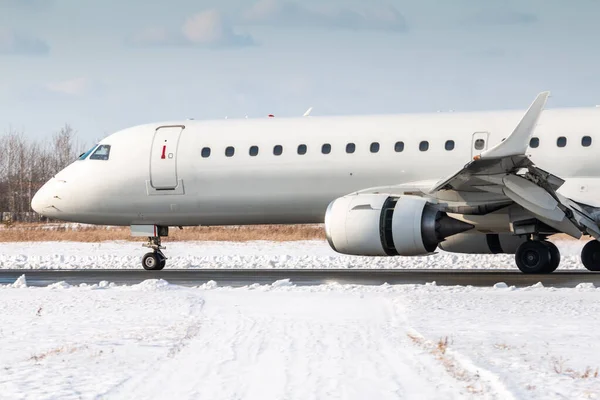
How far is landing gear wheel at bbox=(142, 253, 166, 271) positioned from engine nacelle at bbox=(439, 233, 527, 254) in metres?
6.46

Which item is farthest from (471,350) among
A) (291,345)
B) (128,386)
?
(128,386)

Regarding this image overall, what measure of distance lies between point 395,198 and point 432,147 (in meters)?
1.79

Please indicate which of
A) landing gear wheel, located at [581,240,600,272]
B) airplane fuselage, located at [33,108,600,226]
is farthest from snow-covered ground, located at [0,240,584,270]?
airplane fuselage, located at [33,108,600,226]

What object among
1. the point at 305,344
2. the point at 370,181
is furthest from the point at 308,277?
the point at 305,344

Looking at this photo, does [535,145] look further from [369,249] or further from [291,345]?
[291,345]

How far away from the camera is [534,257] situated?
16.5 m

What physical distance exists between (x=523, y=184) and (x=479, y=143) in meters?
1.96

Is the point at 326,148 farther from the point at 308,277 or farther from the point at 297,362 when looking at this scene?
the point at 297,362

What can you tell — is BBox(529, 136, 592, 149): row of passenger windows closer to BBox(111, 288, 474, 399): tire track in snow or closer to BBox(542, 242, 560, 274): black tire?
BBox(542, 242, 560, 274): black tire

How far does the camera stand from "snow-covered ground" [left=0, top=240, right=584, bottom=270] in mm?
20609

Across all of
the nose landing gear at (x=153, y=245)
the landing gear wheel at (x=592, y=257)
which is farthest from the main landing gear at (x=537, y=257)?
the nose landing gear at (x=153, y=245)

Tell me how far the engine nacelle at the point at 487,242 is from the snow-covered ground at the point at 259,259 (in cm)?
172

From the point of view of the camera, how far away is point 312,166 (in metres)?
18.3

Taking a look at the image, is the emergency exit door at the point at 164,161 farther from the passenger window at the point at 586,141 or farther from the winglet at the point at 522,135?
the passenger window at the point at 586,141
